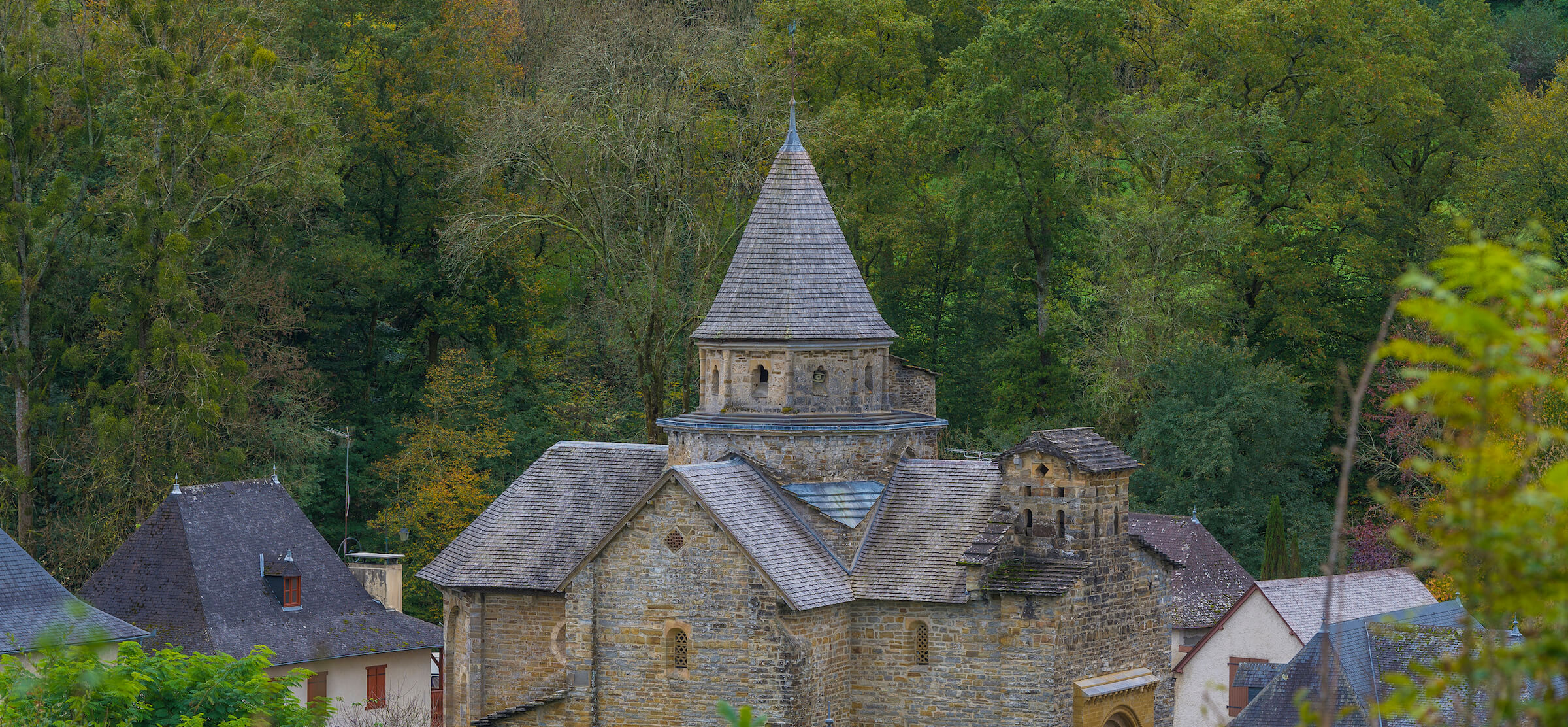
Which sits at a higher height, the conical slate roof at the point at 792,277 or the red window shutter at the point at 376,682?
the conical slate roof at the point at 792,277

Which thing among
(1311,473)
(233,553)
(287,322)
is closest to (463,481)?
(287,322)

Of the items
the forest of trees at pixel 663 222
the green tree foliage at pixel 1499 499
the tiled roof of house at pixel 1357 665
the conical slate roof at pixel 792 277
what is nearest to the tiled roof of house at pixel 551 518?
the conical slate roof at pixel 792 277

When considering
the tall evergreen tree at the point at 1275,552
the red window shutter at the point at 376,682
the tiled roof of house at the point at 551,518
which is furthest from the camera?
the tall evergreen tree at the point at 1275,552

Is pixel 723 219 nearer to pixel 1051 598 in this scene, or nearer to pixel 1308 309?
pixel 1308 309

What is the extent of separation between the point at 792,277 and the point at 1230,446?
59.2 feet

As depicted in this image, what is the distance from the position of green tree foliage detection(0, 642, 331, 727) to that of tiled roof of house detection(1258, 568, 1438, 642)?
21234 millimetres

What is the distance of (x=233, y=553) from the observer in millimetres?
42219

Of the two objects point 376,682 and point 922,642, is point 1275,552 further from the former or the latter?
point 376,682

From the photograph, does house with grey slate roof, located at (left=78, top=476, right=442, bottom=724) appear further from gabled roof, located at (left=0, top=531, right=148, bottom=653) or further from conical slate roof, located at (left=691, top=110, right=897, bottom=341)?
conical slate roof, located at (left=691, top=110, right=897, bottom=341)

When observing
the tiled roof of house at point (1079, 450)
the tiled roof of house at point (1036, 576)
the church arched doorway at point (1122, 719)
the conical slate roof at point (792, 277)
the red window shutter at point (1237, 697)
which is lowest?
the red window shutter at point (1237, 697)

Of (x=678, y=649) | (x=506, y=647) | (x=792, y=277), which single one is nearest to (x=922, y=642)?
(x=678, y=649)

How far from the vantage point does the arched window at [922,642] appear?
3156 centimetres

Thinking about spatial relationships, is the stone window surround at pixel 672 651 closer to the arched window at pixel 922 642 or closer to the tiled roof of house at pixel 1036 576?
the arched window at pixel 922 642

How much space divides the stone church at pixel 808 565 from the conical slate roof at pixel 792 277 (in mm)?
45
